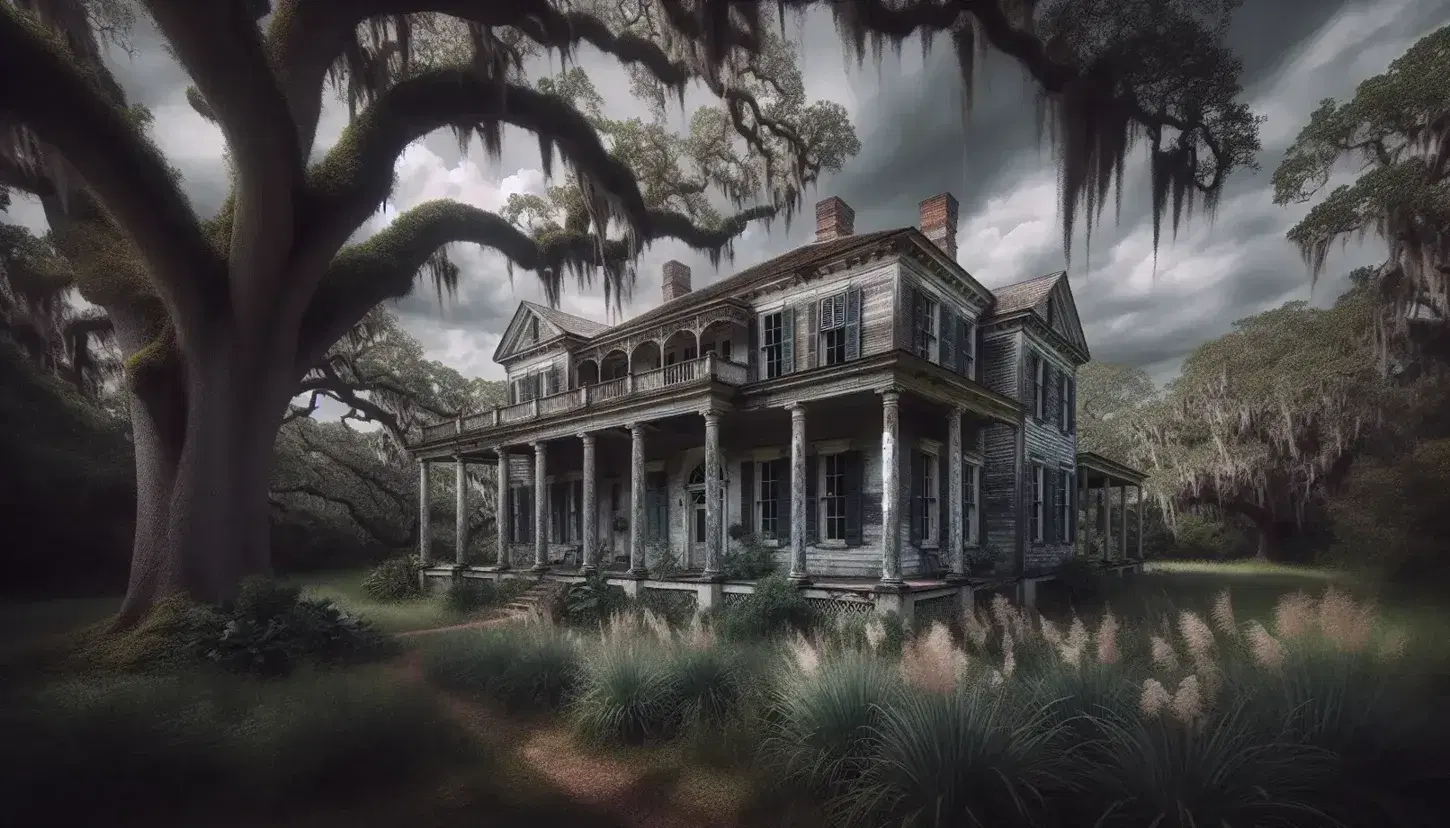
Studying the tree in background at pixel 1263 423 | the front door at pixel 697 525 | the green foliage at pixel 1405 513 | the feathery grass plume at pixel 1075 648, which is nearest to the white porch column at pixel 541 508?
the front door at pixel 697 525

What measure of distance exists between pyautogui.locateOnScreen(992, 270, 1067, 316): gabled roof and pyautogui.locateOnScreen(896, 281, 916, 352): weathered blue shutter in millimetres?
4336

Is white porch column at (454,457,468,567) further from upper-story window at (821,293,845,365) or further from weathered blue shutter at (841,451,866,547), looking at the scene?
upper-story window at (821,293,845,365)

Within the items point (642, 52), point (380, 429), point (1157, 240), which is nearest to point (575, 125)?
point (642, 52)

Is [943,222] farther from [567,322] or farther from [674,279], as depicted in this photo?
[567,322]

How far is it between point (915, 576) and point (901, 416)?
12.7 feet

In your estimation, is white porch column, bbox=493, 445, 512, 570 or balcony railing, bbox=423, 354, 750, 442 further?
white porch column, bbox=493, 445, 512, 570

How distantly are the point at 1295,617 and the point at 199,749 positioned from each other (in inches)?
362

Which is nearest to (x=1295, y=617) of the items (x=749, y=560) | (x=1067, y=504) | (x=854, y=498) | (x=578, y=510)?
(x=854, y=498)

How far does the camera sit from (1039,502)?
1689cm

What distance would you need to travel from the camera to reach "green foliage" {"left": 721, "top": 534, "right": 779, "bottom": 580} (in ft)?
44.4

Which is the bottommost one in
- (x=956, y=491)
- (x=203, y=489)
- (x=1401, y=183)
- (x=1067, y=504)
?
(x=1067, y=504)

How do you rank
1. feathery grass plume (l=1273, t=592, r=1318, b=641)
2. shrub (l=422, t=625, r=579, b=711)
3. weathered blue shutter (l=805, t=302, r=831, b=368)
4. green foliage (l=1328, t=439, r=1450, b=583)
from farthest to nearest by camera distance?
weathered blue shutter (l=805, t=302, r=831, b=368) < shrub (l=422, t=625, r=579, b=711) < green foliage (l=1328, t=439, r=1450, b=583) < feathery grass plume (l=1273, t=592, r=1318, b=641)

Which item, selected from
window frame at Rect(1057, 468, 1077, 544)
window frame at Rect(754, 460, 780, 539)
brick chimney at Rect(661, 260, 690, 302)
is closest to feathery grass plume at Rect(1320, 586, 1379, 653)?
window frame at Rect(754, 460, 780, 539)

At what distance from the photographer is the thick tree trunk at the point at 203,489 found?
9.22 meters
